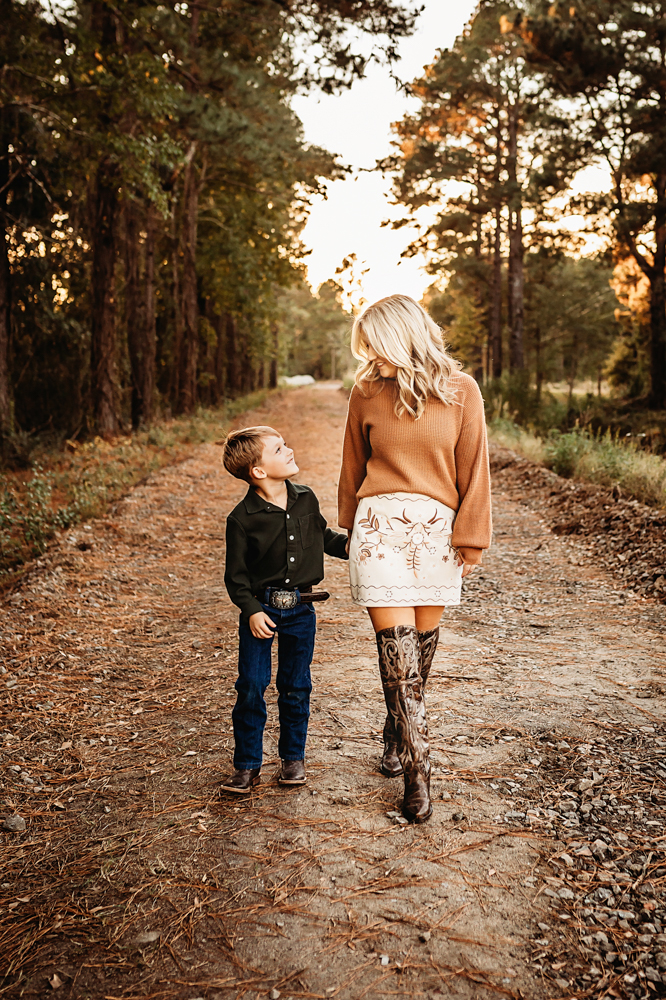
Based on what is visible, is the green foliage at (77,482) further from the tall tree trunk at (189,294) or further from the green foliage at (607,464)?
the green foliage at (607,464)

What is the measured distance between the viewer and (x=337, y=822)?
2863 mm

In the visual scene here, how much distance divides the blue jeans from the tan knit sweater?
61 cm

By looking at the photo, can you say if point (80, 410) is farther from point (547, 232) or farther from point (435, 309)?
point (435, 309)

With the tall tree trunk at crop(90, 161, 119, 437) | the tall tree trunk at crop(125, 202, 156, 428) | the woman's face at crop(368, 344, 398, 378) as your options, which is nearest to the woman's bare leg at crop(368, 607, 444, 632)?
the woman's face at crop(368, 344, 398, 378)

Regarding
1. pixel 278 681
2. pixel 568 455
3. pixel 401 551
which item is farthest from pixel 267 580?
pixel 568 455

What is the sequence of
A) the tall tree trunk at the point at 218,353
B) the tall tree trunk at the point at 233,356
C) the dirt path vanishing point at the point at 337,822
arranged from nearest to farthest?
the dirt path vanishing point at the point at 337,822, the tall tree trunk at the point at 218,353, the tall tree trunk at the point at 233,356

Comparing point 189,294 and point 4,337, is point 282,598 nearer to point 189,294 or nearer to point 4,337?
point 4,337

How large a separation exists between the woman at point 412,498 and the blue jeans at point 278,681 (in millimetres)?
307

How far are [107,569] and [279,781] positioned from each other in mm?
3623

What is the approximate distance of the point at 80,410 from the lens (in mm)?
18141

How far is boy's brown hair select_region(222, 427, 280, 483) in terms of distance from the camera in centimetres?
294

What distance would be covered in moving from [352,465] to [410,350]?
551 mm

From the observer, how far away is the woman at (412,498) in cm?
282

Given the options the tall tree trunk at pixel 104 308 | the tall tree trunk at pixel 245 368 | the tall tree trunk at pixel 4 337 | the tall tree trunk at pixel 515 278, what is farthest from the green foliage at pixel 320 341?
the tall tree trunk at pixel 4 337
